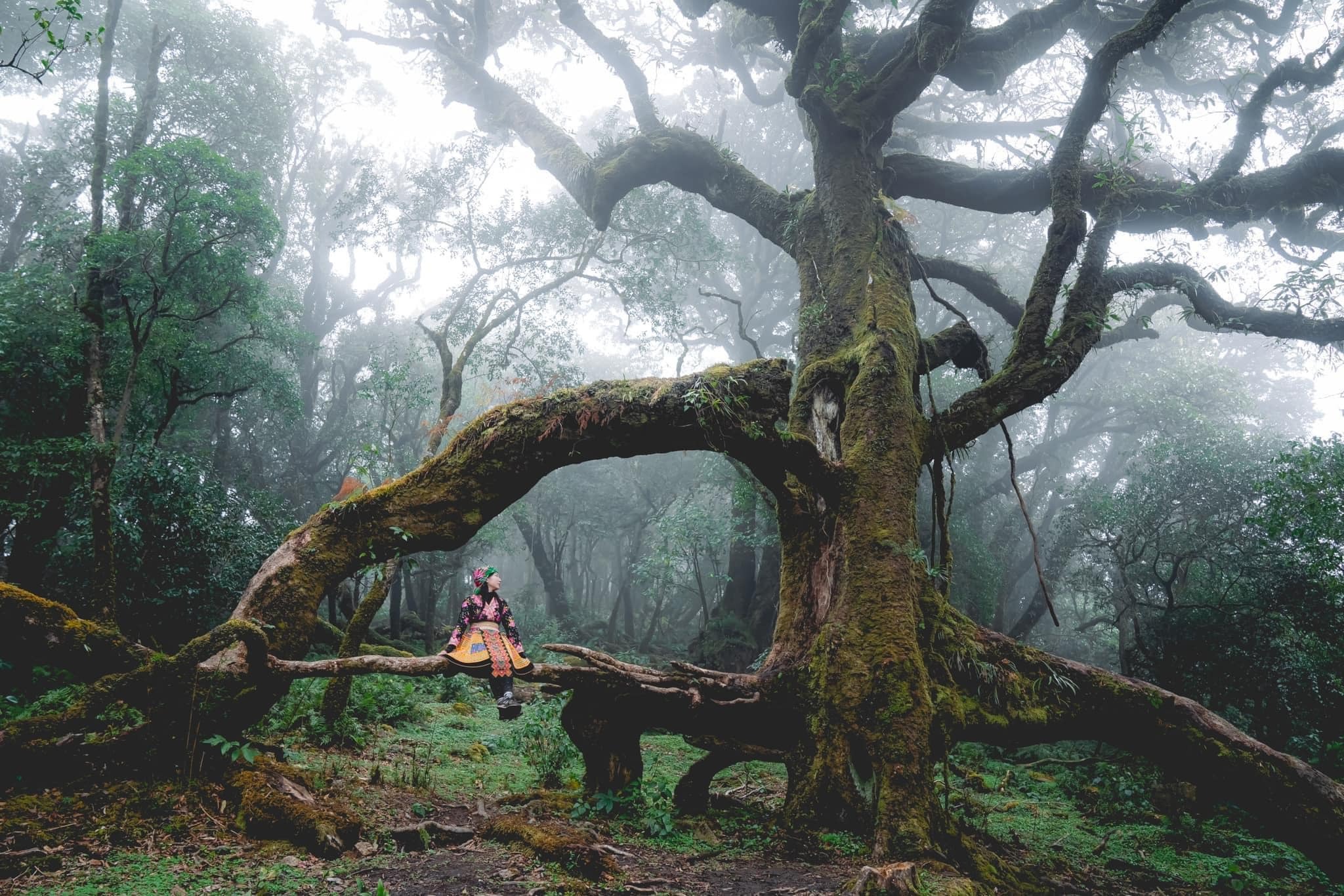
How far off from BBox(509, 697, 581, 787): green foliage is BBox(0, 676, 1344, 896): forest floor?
0.09 feet

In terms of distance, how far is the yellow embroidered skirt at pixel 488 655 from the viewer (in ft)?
15.9

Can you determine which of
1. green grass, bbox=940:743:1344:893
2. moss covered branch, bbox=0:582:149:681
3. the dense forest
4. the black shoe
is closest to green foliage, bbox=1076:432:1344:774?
the dense forest

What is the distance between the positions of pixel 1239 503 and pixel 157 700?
16.5m

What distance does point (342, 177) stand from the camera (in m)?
27.1

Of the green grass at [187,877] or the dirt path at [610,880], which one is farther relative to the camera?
the dirt path at [610,880]

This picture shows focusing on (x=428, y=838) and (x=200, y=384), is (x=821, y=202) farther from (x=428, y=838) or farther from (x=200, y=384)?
(x=200, y=384)

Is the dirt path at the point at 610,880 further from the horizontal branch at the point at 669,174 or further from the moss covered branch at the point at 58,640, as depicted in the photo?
the horizontal branch at the point at 669,174

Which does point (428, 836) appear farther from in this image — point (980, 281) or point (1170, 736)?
point (980, 281)

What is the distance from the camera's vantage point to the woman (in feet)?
16.0

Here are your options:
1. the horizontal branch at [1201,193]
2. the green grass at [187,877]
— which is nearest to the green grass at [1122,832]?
the green grass at [187,877]

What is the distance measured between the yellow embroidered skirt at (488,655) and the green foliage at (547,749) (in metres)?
1.42

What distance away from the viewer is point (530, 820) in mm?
5062

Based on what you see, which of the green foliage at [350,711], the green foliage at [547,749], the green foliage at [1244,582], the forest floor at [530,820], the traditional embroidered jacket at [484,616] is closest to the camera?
the forest floor at [530,820]

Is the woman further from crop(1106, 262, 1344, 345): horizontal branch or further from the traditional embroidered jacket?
crop(1106, 262, 1344, 345): horizontal branch
